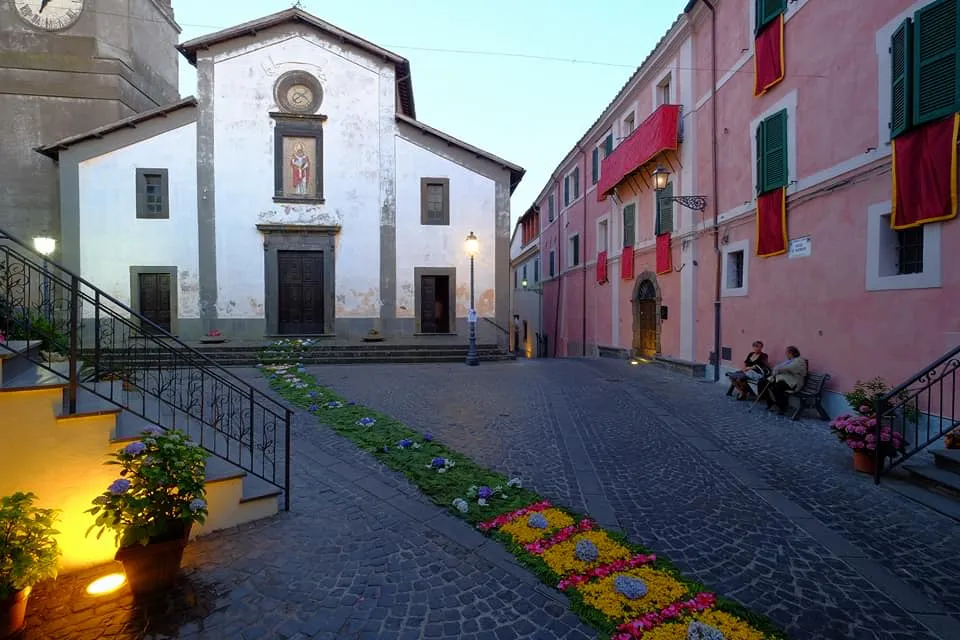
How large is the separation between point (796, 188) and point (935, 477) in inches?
236

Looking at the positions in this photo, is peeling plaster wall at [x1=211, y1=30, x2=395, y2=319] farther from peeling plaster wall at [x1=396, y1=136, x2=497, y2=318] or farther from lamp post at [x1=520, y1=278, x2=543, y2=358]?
lamp post at [x1=520, y1=278, x2=543, y2=358]

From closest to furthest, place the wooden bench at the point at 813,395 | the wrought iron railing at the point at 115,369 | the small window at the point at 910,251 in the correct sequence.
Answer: the wrought iron railing at the point at 115,369 < the small window at the point at 910,251 < the wooden bench at the point at 813,395

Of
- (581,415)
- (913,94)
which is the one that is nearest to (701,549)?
(581,415)

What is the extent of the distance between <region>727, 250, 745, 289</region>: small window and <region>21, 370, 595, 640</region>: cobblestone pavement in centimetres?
1016

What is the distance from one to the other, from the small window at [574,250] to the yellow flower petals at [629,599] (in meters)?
20.7

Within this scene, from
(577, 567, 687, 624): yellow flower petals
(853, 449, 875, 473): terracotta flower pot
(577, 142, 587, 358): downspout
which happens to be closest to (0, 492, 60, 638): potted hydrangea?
(577, 567, 687, 624): yellow flower petals

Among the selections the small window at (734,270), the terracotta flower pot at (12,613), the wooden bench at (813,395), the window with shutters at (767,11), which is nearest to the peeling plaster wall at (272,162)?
the small window at (734,270)

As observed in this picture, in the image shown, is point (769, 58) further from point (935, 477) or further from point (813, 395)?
point (935, 477)

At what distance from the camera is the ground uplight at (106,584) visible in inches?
132

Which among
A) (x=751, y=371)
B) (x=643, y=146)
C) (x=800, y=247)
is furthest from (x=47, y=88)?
(x=751, y=371)

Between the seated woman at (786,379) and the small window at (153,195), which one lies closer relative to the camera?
the seated woman at (786,379)

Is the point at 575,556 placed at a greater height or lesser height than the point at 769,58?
lesser

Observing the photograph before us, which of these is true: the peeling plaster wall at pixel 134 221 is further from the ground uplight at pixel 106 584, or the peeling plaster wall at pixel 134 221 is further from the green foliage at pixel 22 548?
the green foliage at pixel 22 548

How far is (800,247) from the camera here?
913 centimetres
